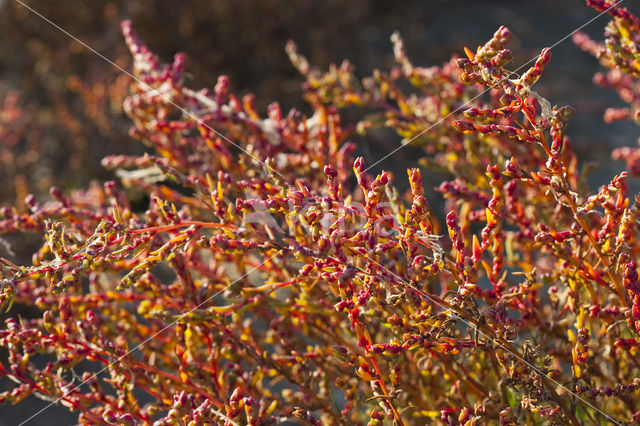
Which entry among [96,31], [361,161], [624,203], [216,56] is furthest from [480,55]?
[96,31]

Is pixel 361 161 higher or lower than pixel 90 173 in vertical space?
lower

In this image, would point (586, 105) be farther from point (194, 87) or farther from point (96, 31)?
point (96, 31)

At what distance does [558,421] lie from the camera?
103 centimetres

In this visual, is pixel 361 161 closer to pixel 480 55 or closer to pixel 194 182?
pixel 480 55

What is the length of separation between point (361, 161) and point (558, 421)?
53 centimetres

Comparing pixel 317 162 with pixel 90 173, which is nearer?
pixel 317 162

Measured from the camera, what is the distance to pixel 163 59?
4402mm

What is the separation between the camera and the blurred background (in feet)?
12.4

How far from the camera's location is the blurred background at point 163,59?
149 inches

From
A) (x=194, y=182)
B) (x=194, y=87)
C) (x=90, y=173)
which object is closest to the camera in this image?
(x=194, y=182)

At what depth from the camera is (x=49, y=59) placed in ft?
15.1

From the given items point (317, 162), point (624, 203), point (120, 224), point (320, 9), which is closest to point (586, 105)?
point (320, 9)

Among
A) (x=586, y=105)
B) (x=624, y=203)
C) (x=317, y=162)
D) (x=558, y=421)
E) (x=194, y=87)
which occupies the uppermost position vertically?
(x=194, y=87)

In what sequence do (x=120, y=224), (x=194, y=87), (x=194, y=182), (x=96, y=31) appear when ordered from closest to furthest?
(x=120, y=224), (x=194, y=182), (x=194, y=87), (x=96, y=31)
